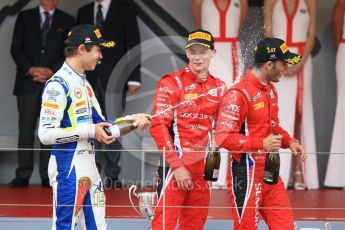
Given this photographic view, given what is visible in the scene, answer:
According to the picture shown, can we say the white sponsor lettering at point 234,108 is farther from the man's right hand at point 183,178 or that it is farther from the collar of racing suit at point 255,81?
the man's right hand at point 183,178

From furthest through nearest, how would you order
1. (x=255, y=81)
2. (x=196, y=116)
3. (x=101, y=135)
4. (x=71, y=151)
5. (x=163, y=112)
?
(x=196, y=116) → (x=163, y=112) → (x=255, y=81) → (x=71, y=151) → (x=101, y=135)

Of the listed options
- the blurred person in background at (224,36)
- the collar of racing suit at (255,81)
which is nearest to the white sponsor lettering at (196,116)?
the collar of racing suit at (255,81)

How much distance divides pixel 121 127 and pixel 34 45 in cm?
450

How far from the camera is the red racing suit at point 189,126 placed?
5.71m

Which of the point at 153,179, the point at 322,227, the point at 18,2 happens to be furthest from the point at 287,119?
the point at 18,2

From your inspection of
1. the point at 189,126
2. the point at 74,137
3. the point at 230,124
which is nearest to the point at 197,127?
the point at 189,126

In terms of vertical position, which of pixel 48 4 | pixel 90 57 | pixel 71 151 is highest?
pixel 48 4

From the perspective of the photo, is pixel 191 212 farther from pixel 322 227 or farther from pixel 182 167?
pixel 322 227

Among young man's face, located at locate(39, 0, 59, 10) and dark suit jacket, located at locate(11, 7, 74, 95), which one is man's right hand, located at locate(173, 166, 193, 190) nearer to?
dark suit jacket, located at locate(11, 7, 74, 95)

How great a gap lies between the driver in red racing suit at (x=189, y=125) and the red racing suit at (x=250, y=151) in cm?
24

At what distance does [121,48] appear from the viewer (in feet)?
30.9

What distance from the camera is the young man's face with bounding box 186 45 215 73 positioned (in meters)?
5.83

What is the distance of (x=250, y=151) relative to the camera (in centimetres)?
547

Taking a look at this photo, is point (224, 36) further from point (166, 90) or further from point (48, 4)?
point (166, 90)
